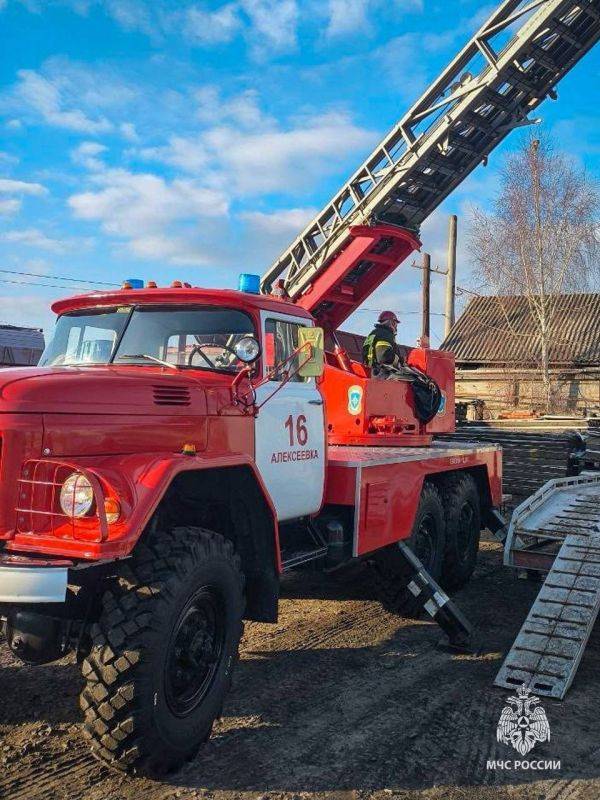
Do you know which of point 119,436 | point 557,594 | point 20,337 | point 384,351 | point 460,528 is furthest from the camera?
point 20,337

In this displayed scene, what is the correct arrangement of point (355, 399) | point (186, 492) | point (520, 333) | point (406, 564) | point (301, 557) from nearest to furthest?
point (186, 492)
point (301, 557)
point (406, 564)
point (355, 399)
point (520, 333)

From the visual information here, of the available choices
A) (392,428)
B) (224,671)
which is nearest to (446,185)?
(392,428)

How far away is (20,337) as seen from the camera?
19.7 meters

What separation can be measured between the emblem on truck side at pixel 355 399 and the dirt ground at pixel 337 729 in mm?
1987

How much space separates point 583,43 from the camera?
906 centimetres

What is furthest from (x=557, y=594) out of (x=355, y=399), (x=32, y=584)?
(x=32, y=584)

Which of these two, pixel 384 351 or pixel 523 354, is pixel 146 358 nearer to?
A: pixel 384 351

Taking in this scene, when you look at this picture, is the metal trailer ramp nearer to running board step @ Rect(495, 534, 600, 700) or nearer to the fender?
running board step @ Rect(495, 534, 600, 700)

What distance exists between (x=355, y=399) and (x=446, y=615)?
2139 mm

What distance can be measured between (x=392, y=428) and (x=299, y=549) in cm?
212

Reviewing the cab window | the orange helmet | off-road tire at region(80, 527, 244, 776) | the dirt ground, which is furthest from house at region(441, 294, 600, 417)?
off-road tire at region(80, 527, 244, 776)

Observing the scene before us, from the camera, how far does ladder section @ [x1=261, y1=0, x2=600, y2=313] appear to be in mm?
8688

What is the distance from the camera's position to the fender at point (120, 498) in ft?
10.3

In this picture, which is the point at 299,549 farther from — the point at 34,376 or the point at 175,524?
the point at 34,376
